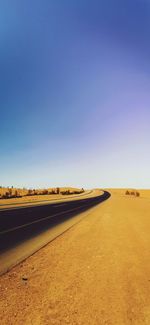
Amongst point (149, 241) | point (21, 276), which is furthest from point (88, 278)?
Answer: point (149, 241)

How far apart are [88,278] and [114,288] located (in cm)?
87

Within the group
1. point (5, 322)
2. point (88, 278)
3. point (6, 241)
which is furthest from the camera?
point (6, 241)

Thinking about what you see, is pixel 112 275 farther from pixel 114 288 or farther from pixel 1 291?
pixel 1 291

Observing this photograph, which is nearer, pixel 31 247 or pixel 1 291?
pixel 1 291

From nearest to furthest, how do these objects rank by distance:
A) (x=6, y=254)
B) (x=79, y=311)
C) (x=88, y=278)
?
(x=79, y=311), (x=88, y=278), (x=6, y=254)

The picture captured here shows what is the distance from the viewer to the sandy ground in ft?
14.4

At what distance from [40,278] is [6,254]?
98.0 inches

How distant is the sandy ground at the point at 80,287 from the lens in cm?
438

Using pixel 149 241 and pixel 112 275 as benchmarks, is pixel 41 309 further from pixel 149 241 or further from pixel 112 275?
pixel 149 241

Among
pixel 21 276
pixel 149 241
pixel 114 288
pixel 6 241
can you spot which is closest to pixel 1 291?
pixel 21 276

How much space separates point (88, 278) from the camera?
627 centimetres

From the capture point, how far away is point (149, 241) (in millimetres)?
10641

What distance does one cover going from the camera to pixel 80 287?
5.69 metres

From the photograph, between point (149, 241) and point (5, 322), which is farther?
point (149, 241)
